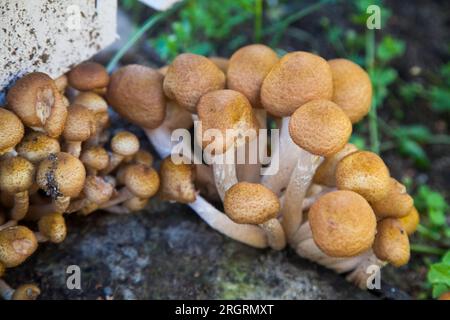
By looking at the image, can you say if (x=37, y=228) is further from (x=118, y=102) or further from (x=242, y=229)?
(x=242, y=229)

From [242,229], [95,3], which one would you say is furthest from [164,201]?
[95,3]

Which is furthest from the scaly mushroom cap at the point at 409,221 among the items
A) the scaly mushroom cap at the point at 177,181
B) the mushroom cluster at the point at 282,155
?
the scaly mushroom cap at the point at 177,181

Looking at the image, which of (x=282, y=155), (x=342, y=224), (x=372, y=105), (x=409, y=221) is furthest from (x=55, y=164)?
(x=372, y=105)

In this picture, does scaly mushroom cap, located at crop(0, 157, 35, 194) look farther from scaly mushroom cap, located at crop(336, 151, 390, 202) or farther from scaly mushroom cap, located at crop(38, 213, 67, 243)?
scaly mushroom cap, located at crop(336, 151, 390, 202)
